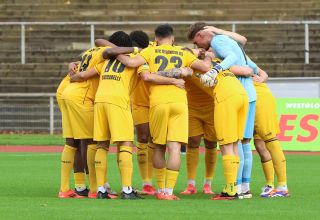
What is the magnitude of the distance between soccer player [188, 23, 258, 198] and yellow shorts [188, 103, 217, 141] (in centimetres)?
70

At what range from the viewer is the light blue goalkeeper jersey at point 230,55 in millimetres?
14031

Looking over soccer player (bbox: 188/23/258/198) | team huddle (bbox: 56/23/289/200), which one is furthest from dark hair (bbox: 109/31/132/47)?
soccer player (bbox: 188/23/258/198)

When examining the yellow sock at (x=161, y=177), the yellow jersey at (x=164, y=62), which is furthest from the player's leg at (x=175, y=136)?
the yellow sock at (x=161, y=177)

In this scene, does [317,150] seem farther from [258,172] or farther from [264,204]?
[264,204]

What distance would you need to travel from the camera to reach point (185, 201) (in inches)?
535

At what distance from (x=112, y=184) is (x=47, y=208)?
→ 164 inches

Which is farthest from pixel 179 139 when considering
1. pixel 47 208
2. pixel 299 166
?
pixel 299 166

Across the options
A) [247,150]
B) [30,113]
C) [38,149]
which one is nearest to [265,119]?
[247,150]

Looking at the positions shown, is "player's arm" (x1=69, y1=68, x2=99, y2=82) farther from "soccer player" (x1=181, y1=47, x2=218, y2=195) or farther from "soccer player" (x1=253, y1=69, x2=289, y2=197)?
"soccer player" (x1=253, y1=69, x2=289, y2=197)

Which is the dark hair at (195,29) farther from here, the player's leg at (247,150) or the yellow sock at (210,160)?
the yellow sock at (210,160)

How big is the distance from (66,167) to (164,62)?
6.48ft

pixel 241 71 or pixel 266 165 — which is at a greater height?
pixel 241 71

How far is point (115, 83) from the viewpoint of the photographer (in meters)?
14.0

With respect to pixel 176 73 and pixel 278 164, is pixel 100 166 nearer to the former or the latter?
pixel 176 73
